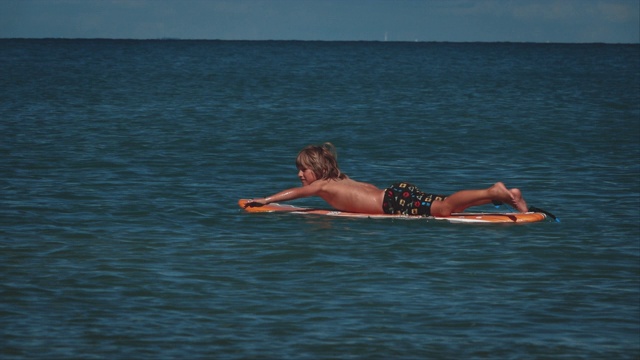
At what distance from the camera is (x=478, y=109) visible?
4575cm

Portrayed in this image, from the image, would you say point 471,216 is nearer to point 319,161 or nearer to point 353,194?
point 353,194

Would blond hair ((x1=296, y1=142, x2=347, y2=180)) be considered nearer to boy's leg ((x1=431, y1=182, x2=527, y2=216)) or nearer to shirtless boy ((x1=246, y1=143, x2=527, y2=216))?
shirtless boy ((x1=246, y1=143, x2=527, y2=216))

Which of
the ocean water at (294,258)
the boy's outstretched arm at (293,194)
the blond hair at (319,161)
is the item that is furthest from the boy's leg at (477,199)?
the boy's outstretched arm at (293,194)

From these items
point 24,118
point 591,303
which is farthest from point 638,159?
point 24,118

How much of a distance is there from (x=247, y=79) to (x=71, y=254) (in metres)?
64.2

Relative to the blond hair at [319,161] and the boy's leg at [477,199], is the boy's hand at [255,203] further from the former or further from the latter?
the boy's leg at [477,199]

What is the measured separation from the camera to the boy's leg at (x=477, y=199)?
14.3 m

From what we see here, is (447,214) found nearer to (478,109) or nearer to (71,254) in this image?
(71,254)

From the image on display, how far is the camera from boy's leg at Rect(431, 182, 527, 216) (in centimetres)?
1433

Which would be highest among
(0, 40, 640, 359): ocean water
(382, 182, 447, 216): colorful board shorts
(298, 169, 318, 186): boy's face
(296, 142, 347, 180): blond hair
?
(296, 142, 347, 180): blond hair

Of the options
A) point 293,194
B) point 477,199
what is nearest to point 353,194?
point 293,194

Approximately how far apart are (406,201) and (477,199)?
3.41 feet

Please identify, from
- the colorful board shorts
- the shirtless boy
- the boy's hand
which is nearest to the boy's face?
the shirtless boy

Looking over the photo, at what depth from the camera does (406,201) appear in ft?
49.6
